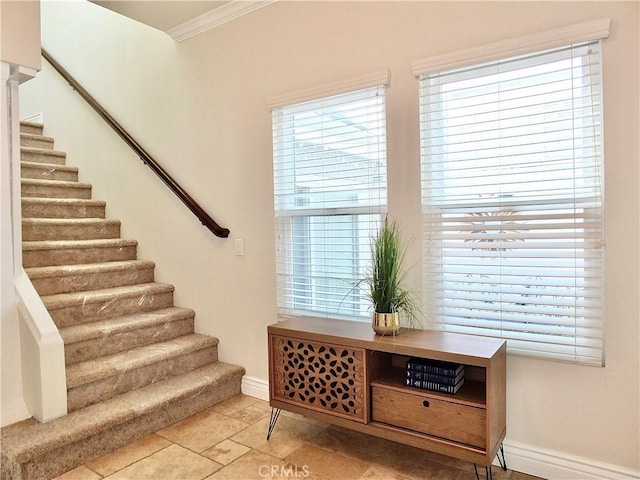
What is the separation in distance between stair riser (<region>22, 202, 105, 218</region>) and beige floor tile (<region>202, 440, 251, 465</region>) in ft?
8.03

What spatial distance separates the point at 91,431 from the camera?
2250 millimetres

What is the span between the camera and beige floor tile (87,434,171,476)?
222 cm

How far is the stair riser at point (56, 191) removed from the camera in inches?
146

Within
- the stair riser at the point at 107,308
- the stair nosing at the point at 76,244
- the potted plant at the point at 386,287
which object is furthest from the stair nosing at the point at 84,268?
the potted plant at the point at 386,287

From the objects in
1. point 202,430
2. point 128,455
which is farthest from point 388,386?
point 128,455

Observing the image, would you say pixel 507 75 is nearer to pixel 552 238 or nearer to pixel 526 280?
pixel 552 238

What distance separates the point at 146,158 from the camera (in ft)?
11.6

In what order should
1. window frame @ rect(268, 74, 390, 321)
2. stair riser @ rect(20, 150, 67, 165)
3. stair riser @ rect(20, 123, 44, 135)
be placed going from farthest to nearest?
stair riser @ rect(20, 123, 44, 135)
stair riser @ rect(20, 150, 67, 165)
window frame @ rect(268, 74, 390, 321)

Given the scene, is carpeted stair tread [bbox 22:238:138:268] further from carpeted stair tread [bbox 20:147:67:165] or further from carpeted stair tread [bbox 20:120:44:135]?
carpeted stair tread [bbox 20:120:44:135]

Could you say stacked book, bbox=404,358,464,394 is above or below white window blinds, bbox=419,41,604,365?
below

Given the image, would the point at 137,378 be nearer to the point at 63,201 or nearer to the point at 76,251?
the point at 76,251

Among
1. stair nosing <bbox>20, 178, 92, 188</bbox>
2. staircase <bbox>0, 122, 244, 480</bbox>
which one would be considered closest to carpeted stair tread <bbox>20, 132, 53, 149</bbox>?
staircase <bbox>0, 122, 244, 480</bbox>

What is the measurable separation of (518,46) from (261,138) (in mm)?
1640

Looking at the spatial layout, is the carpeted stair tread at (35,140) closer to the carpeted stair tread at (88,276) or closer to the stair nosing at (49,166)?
the stair nosing at (49,166)
